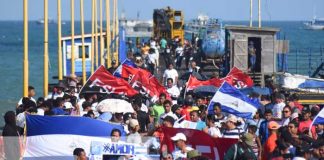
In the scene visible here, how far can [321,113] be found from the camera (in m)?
22.0

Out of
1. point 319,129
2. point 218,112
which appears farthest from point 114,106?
point 319,129

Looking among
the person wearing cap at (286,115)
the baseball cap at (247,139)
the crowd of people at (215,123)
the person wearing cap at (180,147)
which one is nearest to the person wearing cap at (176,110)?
the crowd of people at (215,123)

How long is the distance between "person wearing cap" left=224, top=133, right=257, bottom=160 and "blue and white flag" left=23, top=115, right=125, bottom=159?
276 cm

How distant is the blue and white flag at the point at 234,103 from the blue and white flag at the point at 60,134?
171 inches

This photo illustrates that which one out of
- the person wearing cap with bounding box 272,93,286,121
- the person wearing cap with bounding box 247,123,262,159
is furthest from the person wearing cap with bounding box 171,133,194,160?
the person wearing cap with bounding box 272,93,286,121

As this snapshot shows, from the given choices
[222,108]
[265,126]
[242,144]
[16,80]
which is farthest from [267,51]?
[16,80]

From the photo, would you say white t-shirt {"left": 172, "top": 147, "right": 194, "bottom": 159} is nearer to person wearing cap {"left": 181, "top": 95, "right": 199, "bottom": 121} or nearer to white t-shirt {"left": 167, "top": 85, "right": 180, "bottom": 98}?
person wearing cap {"left": 181, "top": 95, "right": 199, "bottom": 121}

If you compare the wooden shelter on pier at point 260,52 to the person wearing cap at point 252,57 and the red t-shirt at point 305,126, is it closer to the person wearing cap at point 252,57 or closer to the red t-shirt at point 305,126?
the person wearing cap at point 252,57

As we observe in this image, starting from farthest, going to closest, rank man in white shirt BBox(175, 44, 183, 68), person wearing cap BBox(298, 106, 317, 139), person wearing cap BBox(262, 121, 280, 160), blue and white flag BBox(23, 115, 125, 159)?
1. man in white shirt BBox(175, 44, 183, 68)
2. person wearing cap BBox(298, 106, 317, 139)
3. blue and white flag BBox(23, 115, 125, 159)
4. person wearing cap BBox(262, 121, 280, 160)

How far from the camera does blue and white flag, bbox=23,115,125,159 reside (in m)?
21.1

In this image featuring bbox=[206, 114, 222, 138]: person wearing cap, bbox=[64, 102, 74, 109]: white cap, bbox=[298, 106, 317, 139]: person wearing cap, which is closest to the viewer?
bbox=[206, 114, 222, 138]: person wearing cap

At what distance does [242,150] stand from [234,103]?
6.98 meters

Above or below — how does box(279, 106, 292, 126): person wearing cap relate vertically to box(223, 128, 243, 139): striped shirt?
above

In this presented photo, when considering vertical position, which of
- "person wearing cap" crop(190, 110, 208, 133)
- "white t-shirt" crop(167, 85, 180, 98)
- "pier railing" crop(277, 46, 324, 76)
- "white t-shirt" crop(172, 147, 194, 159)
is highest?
"person wearing cap" crop(190, 110, 208, 133)
